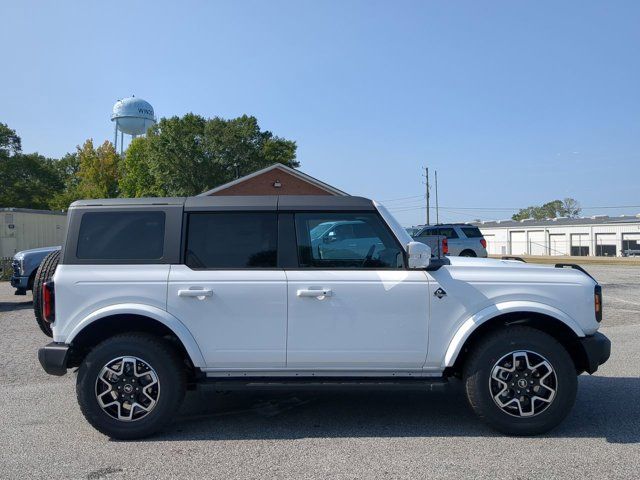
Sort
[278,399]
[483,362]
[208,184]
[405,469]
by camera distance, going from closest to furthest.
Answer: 1. [405,469]
2. [483,362]
3. [278,399]
4. [208,184]

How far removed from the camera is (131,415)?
462 cm

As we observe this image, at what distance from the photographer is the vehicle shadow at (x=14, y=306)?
518 inches

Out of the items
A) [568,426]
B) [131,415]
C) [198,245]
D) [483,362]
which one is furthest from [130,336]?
[568,426]

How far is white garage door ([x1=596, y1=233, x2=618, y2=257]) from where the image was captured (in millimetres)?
54906

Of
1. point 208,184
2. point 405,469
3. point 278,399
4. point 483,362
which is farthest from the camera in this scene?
point 208,184

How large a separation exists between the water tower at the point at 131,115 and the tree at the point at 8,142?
16936 millimetres

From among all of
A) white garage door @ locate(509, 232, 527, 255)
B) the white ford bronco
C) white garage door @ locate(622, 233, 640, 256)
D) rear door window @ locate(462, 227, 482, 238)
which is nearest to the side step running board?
the white ford bronco

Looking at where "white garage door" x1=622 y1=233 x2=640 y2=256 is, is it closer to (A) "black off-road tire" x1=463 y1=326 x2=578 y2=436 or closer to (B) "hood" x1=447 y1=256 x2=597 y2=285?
(B) "hood" x1=447 y1=256 x2=597 y2=285

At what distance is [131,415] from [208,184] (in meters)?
45.4

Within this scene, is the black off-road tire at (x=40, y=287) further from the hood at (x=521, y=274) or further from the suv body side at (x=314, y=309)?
the hood at (x=521, y=274)

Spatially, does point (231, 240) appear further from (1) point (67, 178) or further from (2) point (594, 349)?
(1) point (67, 178)

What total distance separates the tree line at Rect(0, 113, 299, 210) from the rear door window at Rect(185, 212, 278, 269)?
44274 millimetres

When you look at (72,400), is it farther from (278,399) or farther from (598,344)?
(598,344)

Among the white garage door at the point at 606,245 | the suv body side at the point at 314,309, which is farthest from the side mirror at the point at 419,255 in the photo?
the white garage door at the point at 606,245
